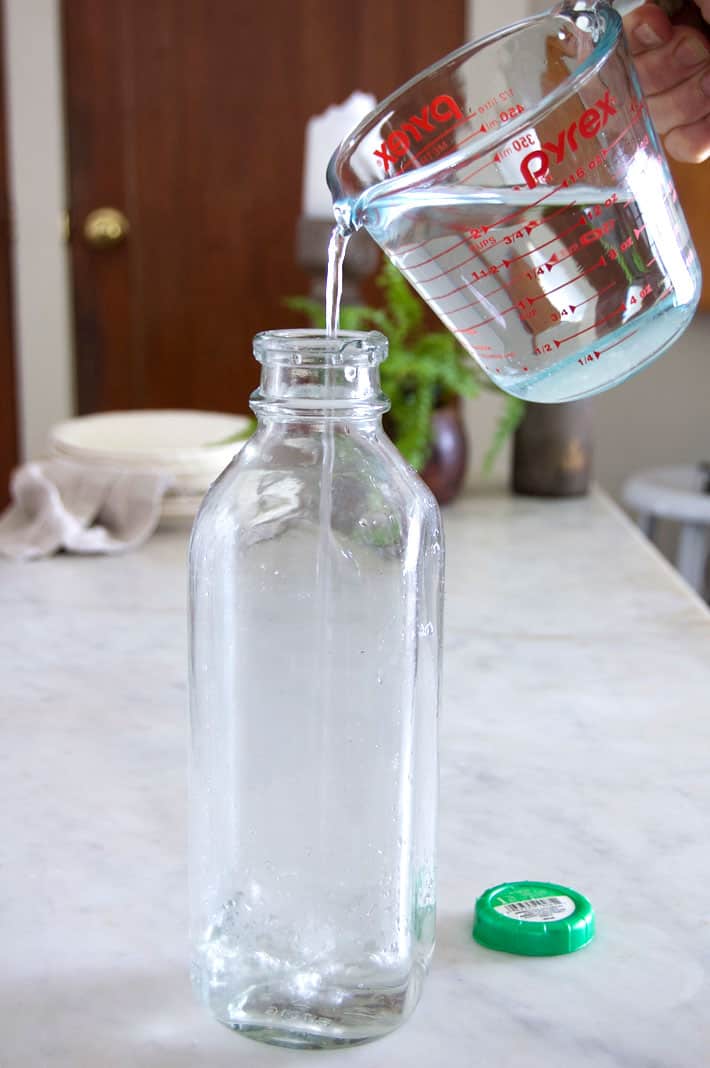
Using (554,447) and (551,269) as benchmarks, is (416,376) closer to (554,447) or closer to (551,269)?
(554,447)

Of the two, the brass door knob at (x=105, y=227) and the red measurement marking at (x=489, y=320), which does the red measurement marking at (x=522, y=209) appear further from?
the brass door knob at (x=105, y=227)

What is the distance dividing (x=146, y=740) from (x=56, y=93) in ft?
7.84

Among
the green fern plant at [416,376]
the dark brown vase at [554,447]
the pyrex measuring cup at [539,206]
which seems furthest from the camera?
the dark brown vase at [554,447]

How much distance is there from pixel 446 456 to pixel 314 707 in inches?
43.9

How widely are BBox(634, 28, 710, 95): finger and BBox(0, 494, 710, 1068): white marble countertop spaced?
1.48 feet

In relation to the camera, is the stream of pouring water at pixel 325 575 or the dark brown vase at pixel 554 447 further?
the dark brown vase at pixel 554 447

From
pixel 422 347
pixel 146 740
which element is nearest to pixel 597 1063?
pixel 146 740

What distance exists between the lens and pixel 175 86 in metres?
2.92

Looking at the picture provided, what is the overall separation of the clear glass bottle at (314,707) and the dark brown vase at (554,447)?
3.91ft

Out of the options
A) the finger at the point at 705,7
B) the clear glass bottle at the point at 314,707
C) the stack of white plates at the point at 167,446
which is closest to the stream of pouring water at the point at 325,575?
the clear glass bottle at the point at 314,707

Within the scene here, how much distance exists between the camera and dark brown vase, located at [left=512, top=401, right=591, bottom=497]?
1758mm

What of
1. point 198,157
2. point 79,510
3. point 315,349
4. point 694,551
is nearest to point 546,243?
point 315,349

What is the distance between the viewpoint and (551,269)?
69 cm

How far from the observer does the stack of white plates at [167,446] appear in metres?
1.54
